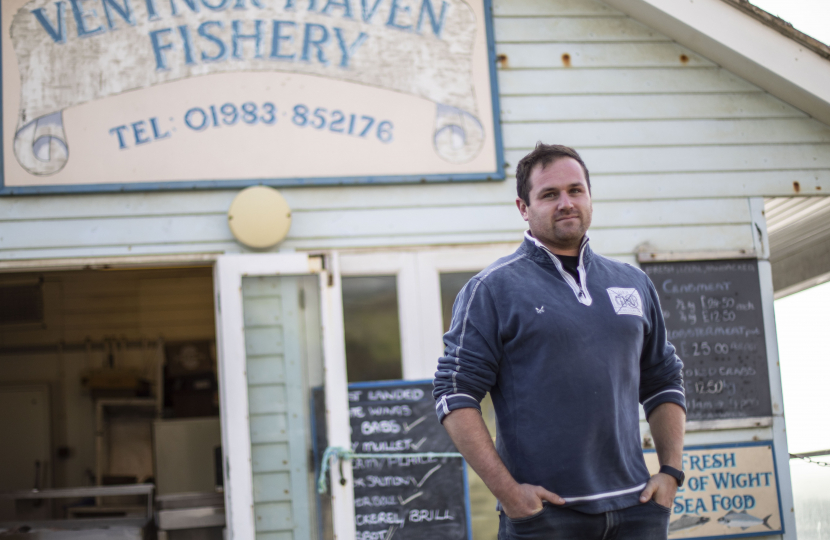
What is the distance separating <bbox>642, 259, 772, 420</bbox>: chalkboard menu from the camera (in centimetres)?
484

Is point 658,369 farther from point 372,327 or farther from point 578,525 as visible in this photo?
point 372,327

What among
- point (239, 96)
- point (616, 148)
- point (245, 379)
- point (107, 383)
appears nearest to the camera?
point (245, 379)

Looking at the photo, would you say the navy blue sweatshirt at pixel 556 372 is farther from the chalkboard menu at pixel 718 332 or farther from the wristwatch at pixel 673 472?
the chalkboard menu at pixel 718 332

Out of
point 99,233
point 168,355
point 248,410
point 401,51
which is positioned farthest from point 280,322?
point 168,355

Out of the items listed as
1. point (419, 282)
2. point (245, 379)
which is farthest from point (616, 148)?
point (245, 379)

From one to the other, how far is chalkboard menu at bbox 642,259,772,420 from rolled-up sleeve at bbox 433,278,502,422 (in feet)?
9.58

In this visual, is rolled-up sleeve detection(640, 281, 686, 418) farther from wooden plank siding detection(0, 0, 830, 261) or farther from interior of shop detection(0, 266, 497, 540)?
interior of shop detection(0, 266, 497, 540)

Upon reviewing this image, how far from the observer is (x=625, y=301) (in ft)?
7.16

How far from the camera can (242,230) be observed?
14.5 ft

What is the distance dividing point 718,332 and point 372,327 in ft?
6.75

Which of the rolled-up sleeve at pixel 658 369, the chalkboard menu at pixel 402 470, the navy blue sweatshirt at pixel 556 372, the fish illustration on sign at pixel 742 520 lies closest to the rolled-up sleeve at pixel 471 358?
the navy blue sweatshirt at pixel 556 372

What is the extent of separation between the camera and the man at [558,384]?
1.99 metres

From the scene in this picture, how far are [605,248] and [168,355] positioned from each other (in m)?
5.13

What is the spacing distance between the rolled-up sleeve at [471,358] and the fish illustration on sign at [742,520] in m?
3.27
